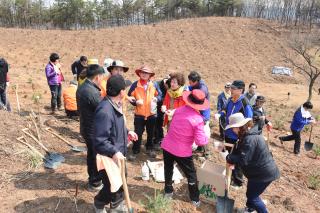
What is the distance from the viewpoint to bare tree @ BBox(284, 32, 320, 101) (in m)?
17.9

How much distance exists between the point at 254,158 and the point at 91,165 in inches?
88.7

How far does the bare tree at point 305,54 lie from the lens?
1789cm

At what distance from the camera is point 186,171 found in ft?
13.8

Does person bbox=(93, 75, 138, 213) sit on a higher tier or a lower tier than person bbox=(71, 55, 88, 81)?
lower

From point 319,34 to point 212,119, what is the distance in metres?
18.2

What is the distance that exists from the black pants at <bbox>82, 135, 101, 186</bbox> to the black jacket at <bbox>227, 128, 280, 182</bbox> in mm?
1882

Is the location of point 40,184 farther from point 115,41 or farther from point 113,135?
point 115,41

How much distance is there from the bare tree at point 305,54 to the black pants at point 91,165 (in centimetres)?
1513

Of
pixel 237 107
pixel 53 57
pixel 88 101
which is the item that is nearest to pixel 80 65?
pixel 53 57

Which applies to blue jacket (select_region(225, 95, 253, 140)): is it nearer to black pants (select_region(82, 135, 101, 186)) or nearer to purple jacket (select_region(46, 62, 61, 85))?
black pants (select_region(82, 135, 101, 186))

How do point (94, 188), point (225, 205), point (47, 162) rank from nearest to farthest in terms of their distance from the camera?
point (225, 205) < point (94, 188) < point (47, 162)

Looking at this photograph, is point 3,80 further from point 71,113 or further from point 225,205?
point 225,205

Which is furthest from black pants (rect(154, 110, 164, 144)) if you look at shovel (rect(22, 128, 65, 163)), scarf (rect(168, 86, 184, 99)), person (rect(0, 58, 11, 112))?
person (rect(0, 58, 11, 112))

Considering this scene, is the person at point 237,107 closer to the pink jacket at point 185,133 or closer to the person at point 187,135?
the person at point 187,135
